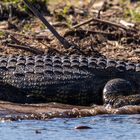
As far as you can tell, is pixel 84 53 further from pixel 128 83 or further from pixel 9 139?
pixel 9 139

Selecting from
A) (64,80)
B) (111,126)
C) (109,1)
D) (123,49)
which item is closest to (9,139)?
(111,126)

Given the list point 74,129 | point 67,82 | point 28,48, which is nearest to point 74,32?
A: point 28,48

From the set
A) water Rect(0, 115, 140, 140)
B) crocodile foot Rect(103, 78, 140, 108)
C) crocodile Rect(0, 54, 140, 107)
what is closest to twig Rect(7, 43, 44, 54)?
crocodile Rect(0, 54, 140, 107)

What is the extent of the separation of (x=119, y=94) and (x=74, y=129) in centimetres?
144

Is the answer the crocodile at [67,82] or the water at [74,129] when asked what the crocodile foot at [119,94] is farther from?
the water at [74,129]

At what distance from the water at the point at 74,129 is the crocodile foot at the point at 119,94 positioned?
15.4 inches

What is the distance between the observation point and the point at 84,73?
8.74 m

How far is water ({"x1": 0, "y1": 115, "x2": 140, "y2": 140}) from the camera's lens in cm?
715

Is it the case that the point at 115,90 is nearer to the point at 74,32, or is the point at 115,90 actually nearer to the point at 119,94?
the point at 119,94

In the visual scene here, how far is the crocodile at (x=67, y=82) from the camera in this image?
866 centimetres

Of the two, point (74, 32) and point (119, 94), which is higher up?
point (74, 32)

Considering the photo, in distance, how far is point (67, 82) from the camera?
342 inches

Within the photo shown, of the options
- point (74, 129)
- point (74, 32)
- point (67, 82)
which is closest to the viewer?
point (74, 129)

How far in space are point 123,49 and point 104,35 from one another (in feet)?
1.83
